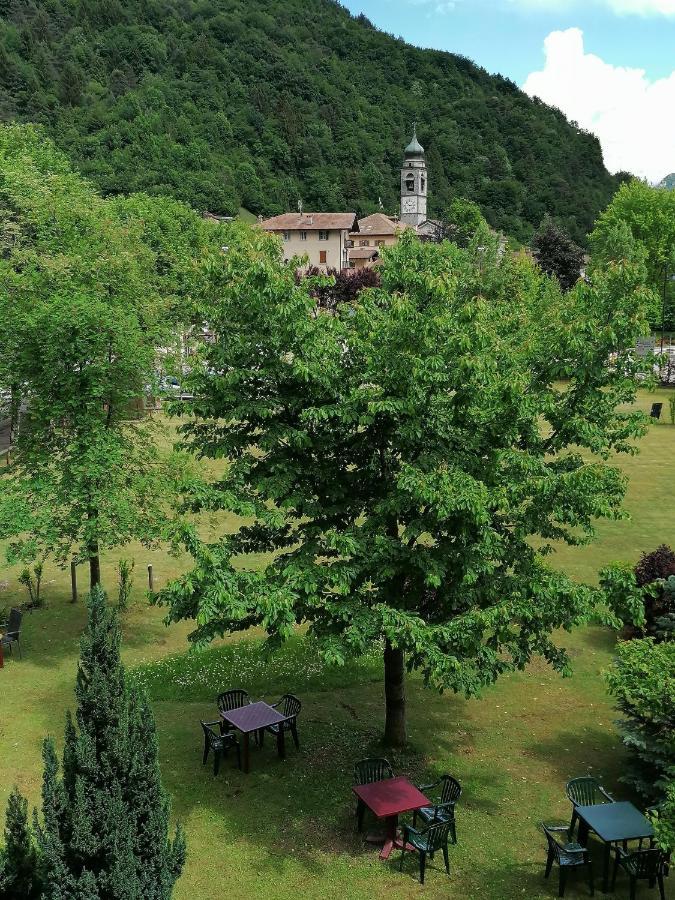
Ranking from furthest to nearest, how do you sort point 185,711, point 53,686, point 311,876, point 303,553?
point 53,686 < point 185,711 < point 303,553 < point 311,876

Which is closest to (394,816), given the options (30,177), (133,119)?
(30,177)

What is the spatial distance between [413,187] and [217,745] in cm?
14106

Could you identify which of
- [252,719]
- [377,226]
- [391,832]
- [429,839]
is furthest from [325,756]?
[377,226]

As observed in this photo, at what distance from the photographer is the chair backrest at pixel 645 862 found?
10539mm

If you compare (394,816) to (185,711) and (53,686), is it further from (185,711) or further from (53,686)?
(53,686)

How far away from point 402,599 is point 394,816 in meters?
3.31

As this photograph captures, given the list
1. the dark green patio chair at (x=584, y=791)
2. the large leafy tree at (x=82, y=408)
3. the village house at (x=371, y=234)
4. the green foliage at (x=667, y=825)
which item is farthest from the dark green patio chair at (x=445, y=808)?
the village house at (x=371, y=234)

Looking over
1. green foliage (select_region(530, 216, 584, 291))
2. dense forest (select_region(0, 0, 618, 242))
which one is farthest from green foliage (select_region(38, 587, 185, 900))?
dense forest (select_region(0, 0, 618, 242))

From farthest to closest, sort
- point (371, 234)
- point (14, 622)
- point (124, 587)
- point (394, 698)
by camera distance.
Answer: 1. point (371, 234)
2. point (124, 587)
3. point (14, 622)
4. point (394, 698)

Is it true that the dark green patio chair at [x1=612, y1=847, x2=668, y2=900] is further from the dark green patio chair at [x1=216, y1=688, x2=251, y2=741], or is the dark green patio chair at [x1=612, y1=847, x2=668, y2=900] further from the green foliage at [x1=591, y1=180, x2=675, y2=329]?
the green foliage at [x1=591, y1=180, x2=675, y2=329]

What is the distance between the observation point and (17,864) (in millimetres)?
8211

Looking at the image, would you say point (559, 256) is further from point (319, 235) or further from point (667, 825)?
point (667, 825)

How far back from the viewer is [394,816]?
38.7 ft

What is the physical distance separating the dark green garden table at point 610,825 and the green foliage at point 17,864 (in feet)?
24.7
